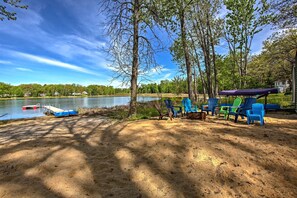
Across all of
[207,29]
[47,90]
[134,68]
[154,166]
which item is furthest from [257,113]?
[47,90]

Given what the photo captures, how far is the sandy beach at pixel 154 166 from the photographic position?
2.05 meters

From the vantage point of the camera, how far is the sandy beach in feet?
6.72

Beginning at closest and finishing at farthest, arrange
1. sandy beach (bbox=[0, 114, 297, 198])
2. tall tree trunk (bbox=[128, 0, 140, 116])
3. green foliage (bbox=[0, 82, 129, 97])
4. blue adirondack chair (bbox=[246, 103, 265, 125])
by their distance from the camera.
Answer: sandy beach (bbox=[0, 114, 297, 198]), blue adirondack chair (bbox=[246, 103, 265, 125]), tall tree trunk (bbox=[128, 0, 140, 116]), green foliage (bbox=[0, 82, 129, 97])

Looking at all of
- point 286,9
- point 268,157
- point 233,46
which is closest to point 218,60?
point 233,46

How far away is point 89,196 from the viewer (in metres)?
1.93

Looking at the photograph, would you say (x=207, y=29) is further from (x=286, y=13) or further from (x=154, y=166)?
(x=154, y=166)

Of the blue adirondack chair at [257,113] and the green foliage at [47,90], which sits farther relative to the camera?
the green foliage at [47,90]

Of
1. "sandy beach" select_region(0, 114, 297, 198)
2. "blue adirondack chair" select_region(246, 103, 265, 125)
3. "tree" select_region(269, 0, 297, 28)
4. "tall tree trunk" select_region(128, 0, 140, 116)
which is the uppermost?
"tree" select_region(269, 0, 297, 28)

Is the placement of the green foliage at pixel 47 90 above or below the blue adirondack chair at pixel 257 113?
above

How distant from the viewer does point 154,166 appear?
2.64m

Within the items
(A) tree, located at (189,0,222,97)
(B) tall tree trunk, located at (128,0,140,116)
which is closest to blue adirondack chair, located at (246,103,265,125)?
(B) tall tree trunk, located at (128,0,140,116)

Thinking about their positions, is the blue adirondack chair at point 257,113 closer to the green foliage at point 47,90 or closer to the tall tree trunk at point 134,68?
the tall tree trunk at point 134,68

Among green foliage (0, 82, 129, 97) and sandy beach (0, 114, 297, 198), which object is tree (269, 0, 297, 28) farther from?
green foliage (0, 82, 129, 97)

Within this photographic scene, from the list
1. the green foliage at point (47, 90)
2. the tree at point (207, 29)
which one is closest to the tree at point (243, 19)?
Result: the tree at point (207, 29)
